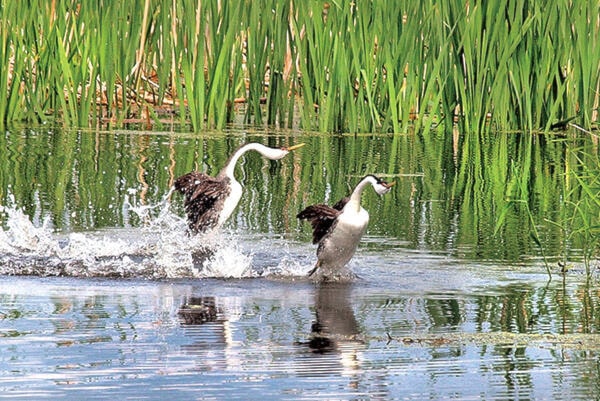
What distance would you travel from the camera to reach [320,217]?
27.9 feet

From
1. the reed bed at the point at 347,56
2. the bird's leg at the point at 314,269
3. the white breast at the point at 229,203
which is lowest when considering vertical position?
the bird's leg at the point at 314,269

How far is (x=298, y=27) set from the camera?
47.6 ft

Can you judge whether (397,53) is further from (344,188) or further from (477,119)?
(344,188)

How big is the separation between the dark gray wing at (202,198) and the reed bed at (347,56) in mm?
4571

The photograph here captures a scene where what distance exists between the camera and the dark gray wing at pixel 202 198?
9422 mm

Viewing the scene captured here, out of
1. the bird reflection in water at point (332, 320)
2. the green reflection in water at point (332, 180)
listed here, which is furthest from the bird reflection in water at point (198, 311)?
the green reflection in water at point (332, 180)

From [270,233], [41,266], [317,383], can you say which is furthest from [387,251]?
[317,383]

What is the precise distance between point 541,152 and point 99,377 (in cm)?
944

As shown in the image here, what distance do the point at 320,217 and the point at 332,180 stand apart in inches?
136

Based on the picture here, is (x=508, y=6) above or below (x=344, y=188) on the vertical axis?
above

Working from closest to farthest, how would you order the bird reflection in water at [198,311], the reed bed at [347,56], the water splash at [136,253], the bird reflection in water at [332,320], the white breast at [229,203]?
the bird reflection in water at [332,320], the bird reflection in water at [198,311], the water splash at [136,253], the white breast at [229,203], the reed bed at [347,56]

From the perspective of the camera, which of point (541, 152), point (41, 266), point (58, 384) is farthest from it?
point (541, 152)

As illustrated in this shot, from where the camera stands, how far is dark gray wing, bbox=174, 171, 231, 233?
942 centimetres

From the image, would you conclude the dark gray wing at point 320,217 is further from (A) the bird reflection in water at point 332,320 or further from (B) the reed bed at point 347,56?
(B) the reed bed at point 347,56
